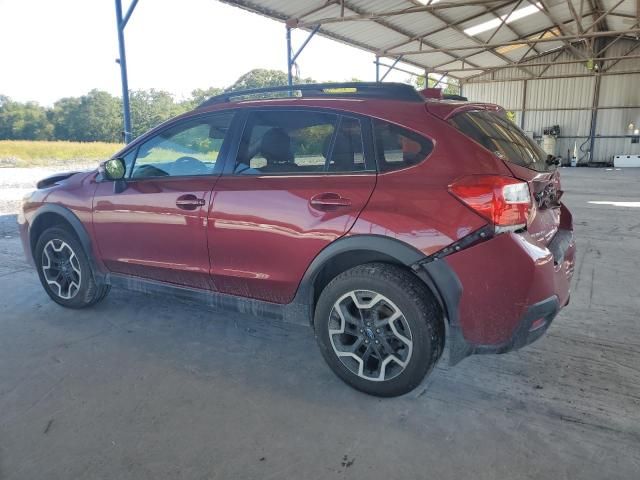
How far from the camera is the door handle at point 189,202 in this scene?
2911 millimetres

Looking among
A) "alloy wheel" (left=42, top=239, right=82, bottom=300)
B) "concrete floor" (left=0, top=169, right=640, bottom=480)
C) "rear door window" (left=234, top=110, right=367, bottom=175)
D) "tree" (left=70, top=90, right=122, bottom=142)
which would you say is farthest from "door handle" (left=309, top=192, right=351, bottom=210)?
"tree" (left=70, top=90, right=122, bottom=142)

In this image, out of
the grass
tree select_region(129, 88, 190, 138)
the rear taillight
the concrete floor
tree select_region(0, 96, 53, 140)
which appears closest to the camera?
the concrete floor

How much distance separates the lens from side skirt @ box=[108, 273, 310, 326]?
2.74 m

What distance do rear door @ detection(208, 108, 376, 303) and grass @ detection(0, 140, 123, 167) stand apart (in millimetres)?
23383

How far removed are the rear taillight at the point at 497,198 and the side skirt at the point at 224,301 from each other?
1110 mm

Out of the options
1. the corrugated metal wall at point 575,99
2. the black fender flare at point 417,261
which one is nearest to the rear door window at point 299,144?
the black fender flare at point 417,261

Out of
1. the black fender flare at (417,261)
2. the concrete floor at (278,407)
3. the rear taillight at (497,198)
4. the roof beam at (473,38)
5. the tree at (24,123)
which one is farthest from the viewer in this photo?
the tree at (24,123)

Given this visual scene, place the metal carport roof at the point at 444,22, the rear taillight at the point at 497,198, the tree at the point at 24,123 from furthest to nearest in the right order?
1. the tree at the point at 24,123
2. the metal carport roof at the point at 444,22
3. the rear taillight at the point at 497,198

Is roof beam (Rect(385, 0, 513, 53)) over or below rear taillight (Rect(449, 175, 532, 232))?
over

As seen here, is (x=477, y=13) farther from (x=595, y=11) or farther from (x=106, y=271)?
(x=106, y=271)

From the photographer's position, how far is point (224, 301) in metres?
3.00

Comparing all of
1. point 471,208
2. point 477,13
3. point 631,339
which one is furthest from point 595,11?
point 471,208

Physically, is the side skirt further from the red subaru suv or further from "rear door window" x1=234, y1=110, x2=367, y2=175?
"rear door window" x1=234, y1=110, x2=367, y2=175

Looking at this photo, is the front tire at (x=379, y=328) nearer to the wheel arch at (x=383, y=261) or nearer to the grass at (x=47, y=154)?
the wheel arch at (x=383, y=261)
